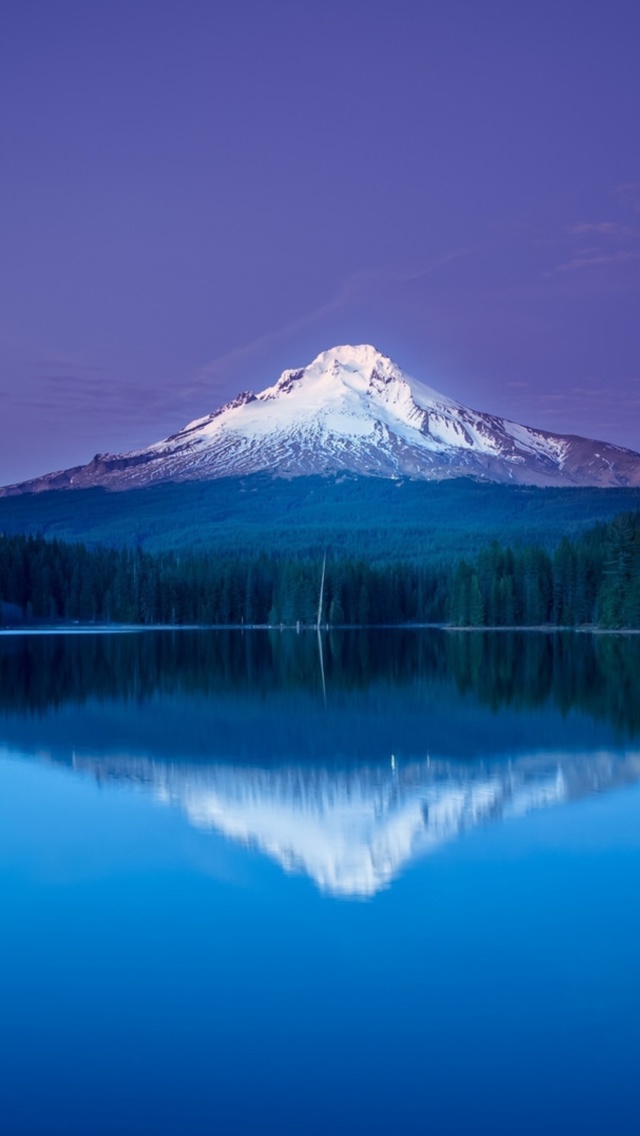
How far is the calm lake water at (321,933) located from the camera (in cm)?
810

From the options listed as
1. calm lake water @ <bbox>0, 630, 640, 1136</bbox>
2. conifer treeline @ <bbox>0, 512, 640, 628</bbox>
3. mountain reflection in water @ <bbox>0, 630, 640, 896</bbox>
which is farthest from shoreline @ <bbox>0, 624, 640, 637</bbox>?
calm lake water @ <bbox>0, 630, 640, 1136</bbox>

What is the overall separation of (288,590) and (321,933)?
99946mm

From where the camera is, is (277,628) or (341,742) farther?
(277,628)

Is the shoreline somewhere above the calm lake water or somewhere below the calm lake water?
above

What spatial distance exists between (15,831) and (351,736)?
10.2 meters

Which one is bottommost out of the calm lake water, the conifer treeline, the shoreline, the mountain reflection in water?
the calm lake water

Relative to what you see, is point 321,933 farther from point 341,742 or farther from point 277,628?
point 277,628

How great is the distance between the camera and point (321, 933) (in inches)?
447

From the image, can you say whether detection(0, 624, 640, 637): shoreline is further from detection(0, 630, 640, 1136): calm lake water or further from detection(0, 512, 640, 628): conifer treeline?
detection(0, 630, 640, 1136): calm lake water

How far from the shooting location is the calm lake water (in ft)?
26.6

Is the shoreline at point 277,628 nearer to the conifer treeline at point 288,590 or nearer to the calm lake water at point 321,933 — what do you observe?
the conifer treeline at point 288,590

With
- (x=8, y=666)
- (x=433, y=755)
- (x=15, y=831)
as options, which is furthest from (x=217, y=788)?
(x=8, y=666)

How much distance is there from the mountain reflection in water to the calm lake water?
0.34 feet

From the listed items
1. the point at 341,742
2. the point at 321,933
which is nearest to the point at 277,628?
the point at 341,742
